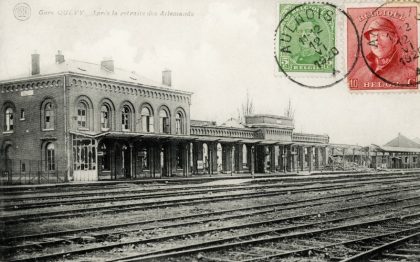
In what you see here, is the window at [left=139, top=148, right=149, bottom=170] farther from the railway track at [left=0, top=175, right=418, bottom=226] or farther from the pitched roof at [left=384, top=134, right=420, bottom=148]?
the pitched roof at [left=384, top=134, right=420, bottom=148]

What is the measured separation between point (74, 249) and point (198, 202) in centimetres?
625

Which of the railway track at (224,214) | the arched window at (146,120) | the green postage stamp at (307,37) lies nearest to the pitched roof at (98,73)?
the arched window at (146,120)

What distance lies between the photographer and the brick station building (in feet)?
63.3

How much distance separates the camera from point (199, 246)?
7926mm

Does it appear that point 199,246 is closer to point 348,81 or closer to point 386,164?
point 348,81

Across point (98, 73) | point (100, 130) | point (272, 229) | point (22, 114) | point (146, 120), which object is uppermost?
point (98, 73)

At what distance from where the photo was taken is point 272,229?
935 cm

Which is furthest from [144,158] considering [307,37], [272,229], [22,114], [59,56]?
[307,37]

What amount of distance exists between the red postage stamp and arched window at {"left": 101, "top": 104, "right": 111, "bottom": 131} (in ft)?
49.4

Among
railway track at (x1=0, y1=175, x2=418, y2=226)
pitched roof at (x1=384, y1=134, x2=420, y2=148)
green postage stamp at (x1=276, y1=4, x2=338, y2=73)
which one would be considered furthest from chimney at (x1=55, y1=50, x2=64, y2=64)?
pitched roof at (x1=384, y1=134, x2=420, y2=148)

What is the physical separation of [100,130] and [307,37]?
1453 cm

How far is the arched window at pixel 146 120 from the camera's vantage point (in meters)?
25.0

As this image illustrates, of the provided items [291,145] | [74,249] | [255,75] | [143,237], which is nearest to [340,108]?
[255,75]

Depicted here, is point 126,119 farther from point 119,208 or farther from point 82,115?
point 119,208
